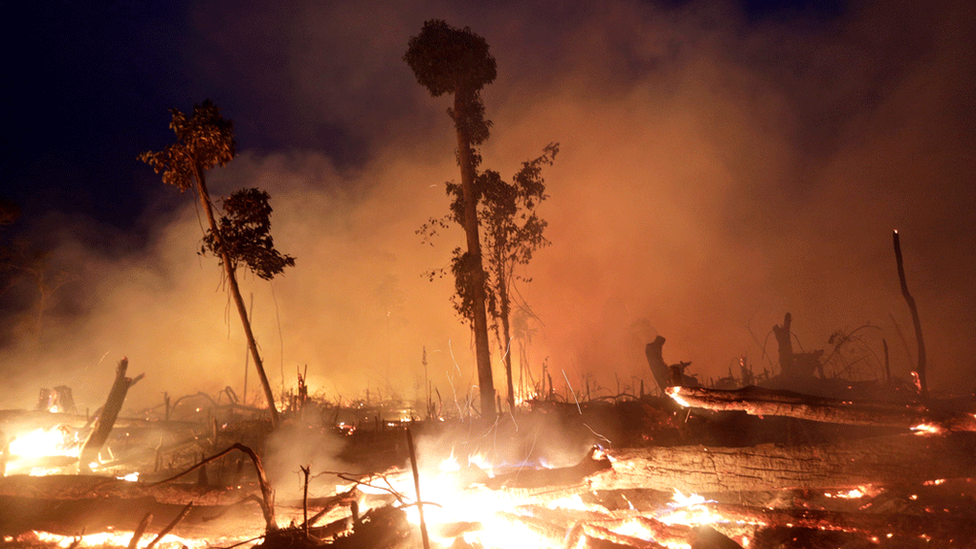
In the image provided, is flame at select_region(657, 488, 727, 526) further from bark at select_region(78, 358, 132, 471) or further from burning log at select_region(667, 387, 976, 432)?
bark at select_region(78, 358, 132, 471)

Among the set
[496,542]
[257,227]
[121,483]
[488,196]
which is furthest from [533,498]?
[488,196]

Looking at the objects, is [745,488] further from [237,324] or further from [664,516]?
[237,324]

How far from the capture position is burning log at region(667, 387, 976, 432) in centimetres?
671

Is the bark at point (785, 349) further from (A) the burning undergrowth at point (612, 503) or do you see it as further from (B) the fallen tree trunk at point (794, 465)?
(B) the fallen tree trunk at point (794, 465)

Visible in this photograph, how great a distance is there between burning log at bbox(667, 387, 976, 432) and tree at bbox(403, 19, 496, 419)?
9.19m

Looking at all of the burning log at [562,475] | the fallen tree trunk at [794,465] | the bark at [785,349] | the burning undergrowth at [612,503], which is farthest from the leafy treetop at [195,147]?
the bark at [785,349]

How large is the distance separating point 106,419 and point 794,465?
16.3m

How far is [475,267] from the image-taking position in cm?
1527

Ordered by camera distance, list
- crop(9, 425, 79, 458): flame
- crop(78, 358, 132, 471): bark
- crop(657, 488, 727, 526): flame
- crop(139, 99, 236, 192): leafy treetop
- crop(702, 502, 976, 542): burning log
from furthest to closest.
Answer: crop(9, 425, 79, 458): flame, crop(78, 358, 132, 471): bark, crop(139, 99, 236, 192): leafy treetop, crop(657, 488, 727, 526): flame, crop(702, 502, 976, 542): burning log

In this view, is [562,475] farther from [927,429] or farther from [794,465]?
[927,429]

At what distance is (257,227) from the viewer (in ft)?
40.2

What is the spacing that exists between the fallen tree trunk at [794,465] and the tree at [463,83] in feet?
27.3

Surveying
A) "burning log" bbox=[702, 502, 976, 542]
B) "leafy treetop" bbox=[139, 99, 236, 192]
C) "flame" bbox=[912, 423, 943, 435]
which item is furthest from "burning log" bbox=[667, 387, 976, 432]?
"leafy treetop" bbox=[139, 99, 236, 192]

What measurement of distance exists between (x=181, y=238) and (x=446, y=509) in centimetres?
4017
